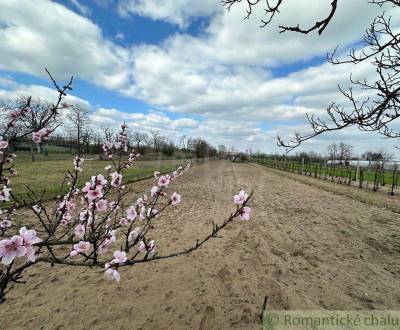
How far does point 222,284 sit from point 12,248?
136 inches

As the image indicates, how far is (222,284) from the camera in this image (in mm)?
4223

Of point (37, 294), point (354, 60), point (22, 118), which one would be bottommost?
point (37, 294)

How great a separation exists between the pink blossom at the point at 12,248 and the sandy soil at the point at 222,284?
94.6 inches

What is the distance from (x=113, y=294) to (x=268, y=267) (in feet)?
8.70

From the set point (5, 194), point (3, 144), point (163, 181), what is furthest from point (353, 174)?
point (3, 144)

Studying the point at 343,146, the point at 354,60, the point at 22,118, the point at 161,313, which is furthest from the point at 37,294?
the point at 343,146

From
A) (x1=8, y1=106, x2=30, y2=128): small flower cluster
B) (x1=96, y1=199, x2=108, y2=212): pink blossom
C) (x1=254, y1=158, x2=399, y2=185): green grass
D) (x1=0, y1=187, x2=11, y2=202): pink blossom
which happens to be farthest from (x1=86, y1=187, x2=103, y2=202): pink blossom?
(x1=254, y1=158, x2=399, y2=185): green grass

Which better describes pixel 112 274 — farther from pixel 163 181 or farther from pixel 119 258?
pixel 163 181

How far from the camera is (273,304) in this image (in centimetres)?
364

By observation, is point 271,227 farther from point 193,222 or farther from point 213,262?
point 213,262

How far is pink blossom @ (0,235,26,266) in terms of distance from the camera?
1320 mm

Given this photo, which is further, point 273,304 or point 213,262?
point 213,262

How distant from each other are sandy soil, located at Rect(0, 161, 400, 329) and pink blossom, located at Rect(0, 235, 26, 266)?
7.89 ft

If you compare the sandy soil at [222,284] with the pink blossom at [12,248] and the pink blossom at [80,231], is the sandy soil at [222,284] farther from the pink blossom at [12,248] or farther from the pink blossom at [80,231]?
the pink blossom at [12,248]
